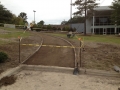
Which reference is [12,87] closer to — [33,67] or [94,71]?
[33,67]

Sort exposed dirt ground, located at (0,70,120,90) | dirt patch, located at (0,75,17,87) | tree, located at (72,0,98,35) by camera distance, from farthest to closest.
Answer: tree, located at (72,0,98,35)
dirt patch, located at (0,75,17,87)
exposed dirt ground, located at (0,70,120,90)

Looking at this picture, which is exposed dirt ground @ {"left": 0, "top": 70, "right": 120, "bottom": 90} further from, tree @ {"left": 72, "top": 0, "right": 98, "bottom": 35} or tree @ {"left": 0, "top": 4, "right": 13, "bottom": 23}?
tree @ {"left": 0, "top": 4, "right": 13, "bottom": 23}

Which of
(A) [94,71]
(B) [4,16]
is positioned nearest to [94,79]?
(A) [94,71]

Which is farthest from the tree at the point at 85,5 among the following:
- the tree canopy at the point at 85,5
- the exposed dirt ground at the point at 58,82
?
the exposed dirt ground at the point at 58,82

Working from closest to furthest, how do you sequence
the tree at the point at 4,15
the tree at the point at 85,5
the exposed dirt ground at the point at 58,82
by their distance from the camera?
the exposed dirt ground at the point at 58,82
the tree at the point at 85,5
the tree at the point at 4,15

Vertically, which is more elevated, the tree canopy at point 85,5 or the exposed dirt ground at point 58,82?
the tree canopy at point 85,5

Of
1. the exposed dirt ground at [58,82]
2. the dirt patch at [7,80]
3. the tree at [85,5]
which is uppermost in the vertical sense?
the tree at [85,5]

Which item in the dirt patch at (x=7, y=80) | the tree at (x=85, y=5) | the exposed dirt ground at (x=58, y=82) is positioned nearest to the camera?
the exposed dirt ground at (x=58, y=82)

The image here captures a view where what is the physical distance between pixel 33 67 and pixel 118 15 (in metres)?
27.5

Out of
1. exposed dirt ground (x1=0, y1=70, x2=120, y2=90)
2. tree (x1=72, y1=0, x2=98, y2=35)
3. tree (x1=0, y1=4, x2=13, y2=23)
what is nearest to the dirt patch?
exposed dirt ground (x1=0, y1=70, x2=120, y2=90)

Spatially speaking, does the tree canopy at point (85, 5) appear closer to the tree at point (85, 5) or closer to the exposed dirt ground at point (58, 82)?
the tree at point (85, 5)

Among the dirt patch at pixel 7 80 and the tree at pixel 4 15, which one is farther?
the tree at pixel 4 15

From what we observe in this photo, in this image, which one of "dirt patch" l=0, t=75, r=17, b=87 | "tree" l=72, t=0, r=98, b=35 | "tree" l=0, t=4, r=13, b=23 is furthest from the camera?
"tree" l=0, t=4, r=13, b=23

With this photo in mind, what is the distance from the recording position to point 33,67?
891 cm
